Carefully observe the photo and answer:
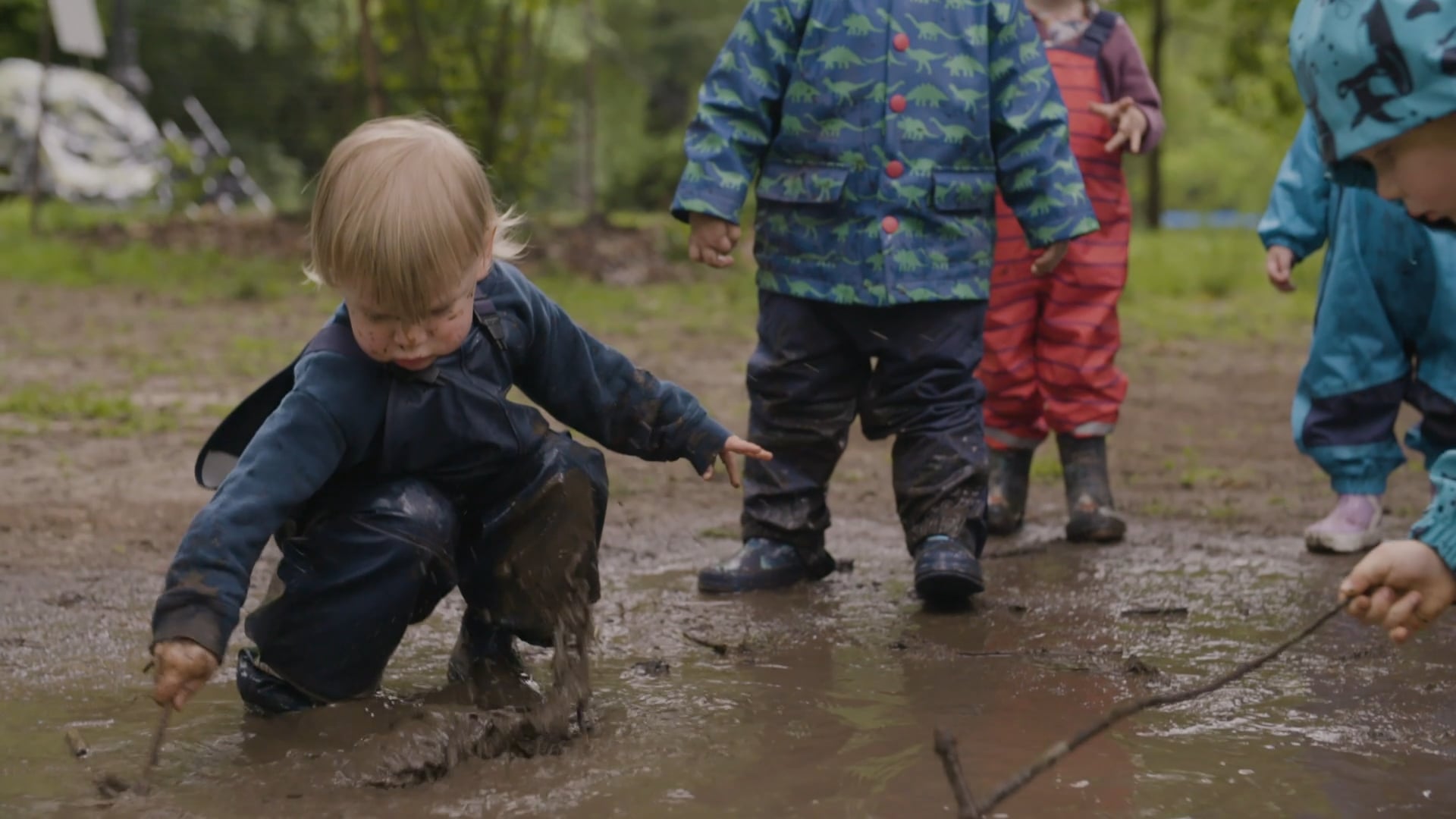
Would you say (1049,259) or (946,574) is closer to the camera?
(946,574)

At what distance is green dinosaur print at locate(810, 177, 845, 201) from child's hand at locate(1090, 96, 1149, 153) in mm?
1177

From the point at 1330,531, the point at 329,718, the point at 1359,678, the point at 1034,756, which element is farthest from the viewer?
the point at 1330,531

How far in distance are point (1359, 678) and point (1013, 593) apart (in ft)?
3.05

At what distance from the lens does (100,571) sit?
3988 millimetres

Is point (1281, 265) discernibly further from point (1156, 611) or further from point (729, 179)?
point (729, 179)

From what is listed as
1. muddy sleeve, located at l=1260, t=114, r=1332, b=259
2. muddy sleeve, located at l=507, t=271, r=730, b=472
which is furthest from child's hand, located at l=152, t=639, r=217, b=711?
muddy sleeve, located at l=1260, t=114, r=1332, b=259

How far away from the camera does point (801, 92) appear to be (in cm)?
389

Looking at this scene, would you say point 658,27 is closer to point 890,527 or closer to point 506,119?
point 506,119

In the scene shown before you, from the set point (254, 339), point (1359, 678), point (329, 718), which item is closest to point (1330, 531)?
point (1359, 678)

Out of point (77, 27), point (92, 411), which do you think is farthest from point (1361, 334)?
point (77, 27)

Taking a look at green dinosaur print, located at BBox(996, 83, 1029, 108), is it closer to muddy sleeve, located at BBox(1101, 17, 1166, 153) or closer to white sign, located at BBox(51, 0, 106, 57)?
muddy sleeve, located at BBox(1101, 17, 1166, 153)

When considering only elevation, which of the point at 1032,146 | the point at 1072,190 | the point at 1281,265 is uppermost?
the point at 1032,146

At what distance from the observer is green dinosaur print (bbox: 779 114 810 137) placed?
3896mm

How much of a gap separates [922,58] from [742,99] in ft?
1.39
